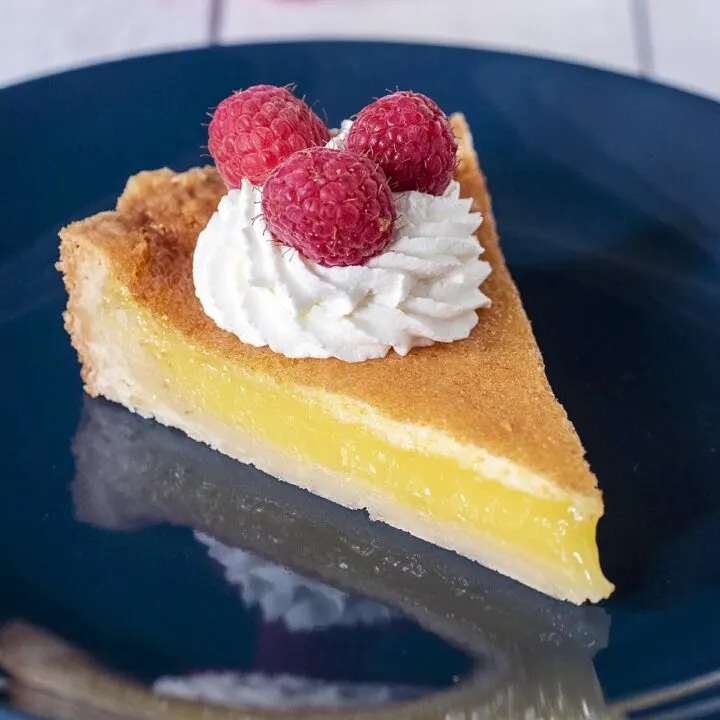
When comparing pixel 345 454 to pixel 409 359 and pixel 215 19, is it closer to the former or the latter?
pixel 409 359

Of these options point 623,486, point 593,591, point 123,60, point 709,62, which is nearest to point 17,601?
point 593,591

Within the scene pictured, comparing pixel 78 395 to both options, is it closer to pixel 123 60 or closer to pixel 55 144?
pixel 55 144

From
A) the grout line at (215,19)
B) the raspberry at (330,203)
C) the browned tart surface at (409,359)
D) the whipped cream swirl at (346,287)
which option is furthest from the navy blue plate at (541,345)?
the grout line at (215,19)

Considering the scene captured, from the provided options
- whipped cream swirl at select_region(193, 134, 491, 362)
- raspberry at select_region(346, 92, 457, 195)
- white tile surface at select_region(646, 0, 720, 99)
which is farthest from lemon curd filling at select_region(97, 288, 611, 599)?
white tile surface at select_region(646, 0, 720, 99)

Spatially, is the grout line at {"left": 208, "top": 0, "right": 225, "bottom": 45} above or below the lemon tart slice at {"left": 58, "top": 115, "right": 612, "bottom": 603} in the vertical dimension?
above

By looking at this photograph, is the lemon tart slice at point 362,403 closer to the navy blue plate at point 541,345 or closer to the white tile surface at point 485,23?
the navy blue plate at point 541,345

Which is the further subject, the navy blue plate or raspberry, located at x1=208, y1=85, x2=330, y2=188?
raspberry, located at x1=208, y1=85, x2=330, y2=188

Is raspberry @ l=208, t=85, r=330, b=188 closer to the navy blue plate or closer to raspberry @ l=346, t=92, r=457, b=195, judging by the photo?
raspberry @ l=346, t=92, r=457, b=195
